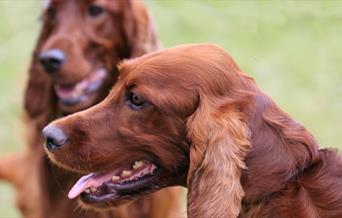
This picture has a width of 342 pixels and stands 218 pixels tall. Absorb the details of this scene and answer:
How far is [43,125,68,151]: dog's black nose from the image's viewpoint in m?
4.80

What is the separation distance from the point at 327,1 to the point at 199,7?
4.89 ft

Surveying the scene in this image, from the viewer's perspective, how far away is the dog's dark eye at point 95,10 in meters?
6.80

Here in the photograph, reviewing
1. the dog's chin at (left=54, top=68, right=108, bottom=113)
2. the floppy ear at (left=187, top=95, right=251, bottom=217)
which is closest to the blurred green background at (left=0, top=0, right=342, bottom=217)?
the dog's chin at (left=54, top=68, right=108, bottom=113)

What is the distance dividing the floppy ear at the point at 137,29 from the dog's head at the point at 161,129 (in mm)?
1890

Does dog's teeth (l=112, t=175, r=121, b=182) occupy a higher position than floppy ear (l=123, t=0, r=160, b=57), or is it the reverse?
floppy ear (l=123, t=0, r=160, b=57)

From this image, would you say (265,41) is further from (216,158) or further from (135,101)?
(216,158)

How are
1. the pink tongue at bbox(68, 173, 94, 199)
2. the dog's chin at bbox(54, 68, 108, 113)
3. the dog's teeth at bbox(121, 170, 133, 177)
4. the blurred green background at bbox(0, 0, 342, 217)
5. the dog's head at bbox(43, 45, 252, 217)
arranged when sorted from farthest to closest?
the blurred green background at bbox(0, 0, 342, 217) < the dog's chin at bbox(54, 68, 108, 113) < the pink tongue at bbox(68, 173, 94, 199) < the dog's teeth at bbox(121, 170, 133, 177) < the dog's head at bbox(43, 45, 252, 217)

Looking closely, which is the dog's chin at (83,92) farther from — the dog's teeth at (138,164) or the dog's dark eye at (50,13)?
the dog's teeth at (138,164)

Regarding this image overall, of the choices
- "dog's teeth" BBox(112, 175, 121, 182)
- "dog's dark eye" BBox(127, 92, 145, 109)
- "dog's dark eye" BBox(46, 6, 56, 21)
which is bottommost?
"dog's teeth" BBox(112, 175, 121, 182)

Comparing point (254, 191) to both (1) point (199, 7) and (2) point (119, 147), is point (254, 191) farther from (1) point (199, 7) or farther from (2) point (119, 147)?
(1) point (199, 7)

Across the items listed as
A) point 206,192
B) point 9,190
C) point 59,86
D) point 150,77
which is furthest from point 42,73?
point 206,192

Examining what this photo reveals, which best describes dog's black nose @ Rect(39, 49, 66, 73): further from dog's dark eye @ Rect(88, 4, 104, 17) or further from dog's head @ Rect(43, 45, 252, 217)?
dog's head @ Rect(43, 45, 252, 217)

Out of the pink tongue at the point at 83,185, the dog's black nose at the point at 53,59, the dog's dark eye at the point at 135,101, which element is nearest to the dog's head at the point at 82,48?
the dog's black nose at the point at 53,59

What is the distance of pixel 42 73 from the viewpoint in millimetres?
6895
